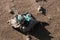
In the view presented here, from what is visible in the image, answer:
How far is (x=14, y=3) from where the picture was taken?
35.9 feet

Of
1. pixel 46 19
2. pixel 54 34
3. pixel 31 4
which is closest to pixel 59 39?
pixel 54 34

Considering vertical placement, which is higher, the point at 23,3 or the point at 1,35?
the point at 23,3

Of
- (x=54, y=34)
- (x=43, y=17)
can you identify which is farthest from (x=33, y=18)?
(x=54, y=34)

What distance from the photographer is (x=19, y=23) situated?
9.91 meters

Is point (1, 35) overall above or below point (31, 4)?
below

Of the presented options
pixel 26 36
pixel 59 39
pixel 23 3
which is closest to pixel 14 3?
pixel 23 3

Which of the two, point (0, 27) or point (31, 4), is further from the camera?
point (31, 4)

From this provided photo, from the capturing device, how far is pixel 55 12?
10.7 m

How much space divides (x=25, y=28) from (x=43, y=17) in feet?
3.55

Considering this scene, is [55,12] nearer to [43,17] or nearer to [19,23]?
[43,17]

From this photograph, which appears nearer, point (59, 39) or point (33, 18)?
point (59, 39)

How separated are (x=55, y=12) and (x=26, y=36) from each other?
1.83 m

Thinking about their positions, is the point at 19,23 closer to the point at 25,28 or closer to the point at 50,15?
the point at 25,28

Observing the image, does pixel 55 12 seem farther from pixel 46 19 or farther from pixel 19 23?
pixel 19 23
